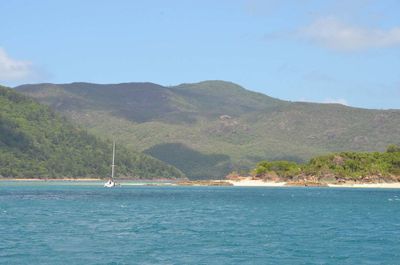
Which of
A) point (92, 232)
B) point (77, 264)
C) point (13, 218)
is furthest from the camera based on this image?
point (13, 218)

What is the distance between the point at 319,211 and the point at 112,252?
67085 millimetres

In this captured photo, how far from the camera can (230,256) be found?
220 feet

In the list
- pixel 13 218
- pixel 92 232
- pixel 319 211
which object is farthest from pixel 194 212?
pixel 92 232

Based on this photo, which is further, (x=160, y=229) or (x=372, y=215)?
(x=372, y=215)

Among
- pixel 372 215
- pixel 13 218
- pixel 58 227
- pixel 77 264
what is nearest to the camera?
pixel 77 264

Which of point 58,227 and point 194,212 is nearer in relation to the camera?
point 58,227

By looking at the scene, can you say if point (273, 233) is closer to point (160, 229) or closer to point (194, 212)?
point (160, 229)

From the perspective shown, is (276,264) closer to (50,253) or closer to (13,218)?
(50,253)

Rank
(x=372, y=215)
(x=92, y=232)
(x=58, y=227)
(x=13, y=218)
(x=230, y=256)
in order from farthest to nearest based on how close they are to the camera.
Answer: (x=372, y=215)
(x=13, y=218)
(x=58, y=227)
(x=92, y=232)
(x=230, y=256)

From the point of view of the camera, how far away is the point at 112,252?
68312mm

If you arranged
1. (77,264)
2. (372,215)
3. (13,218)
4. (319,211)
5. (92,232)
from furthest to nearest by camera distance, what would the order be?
(319,211), (372,215), (13,218), (92,232), (77,264)

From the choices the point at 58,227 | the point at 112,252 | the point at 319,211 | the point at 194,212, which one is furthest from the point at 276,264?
the point at 319,211

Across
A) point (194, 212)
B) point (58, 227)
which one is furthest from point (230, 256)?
point (194, 212)

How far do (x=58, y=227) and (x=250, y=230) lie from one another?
22.1 metres
